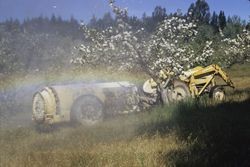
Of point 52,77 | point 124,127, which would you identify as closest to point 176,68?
point 124,127

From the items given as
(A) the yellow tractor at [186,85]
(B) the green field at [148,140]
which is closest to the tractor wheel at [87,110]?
(B) the green field at [148,140]

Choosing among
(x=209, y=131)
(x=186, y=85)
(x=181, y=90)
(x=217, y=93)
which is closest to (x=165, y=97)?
(x=181, y=90)

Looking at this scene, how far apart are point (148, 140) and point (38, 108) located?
626 centimetres

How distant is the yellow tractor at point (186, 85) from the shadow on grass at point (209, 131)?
4.80ft

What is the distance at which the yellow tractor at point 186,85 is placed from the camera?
18.7 metres

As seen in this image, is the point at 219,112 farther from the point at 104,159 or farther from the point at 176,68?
the point at 104,159

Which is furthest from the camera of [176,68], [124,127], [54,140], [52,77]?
[52,77]

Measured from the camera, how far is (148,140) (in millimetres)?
12016

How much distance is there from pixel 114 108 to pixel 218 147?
727 cm

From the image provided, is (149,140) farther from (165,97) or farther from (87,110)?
(165,97)

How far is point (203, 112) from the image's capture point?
16.0m

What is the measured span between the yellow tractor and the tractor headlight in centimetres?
437

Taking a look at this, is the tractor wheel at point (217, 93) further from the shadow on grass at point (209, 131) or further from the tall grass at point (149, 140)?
the tall grass at point (149, 140)

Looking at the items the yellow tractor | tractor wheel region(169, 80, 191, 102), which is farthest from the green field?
tractor wheel region(169, 80, 191, 102)
